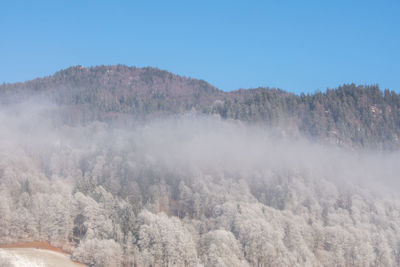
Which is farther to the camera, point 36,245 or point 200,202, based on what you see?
point 200,202

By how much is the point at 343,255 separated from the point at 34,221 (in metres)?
71.5

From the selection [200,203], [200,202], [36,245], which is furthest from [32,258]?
[200,202]

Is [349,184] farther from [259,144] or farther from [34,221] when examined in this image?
[34,221]

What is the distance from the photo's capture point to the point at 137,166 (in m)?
165

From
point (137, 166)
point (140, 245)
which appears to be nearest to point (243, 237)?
point (140, 245)

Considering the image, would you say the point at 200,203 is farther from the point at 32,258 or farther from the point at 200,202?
the point at 32,258

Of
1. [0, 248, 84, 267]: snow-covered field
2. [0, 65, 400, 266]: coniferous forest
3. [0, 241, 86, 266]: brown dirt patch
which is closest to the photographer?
[0, 248, 84, 267]: snow-covered field

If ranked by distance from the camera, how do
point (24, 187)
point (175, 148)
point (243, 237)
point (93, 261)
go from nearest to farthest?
point (93, 261) < point (243, 237) < point (24, 187) < point (175, 148)

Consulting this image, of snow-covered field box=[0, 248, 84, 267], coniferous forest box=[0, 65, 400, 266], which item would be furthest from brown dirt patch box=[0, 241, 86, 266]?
snow-covered field box=[0, 248, 84, 267]

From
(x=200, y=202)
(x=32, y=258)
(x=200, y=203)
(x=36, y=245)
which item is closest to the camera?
(x=32, y=258)

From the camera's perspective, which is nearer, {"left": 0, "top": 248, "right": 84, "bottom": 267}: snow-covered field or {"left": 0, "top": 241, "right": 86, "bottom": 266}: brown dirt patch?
{"left": 0, "top": 248, "right": 84, "bottom": 267}: snow-covered field

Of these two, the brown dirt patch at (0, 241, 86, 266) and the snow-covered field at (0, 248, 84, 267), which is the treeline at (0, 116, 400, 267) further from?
the snow-covered field at (0, 248, 84, 267)

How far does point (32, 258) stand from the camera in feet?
250

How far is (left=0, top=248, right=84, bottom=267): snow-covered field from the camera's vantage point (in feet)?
224
